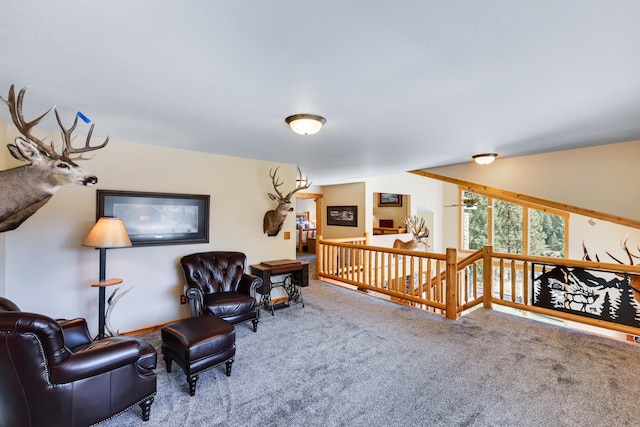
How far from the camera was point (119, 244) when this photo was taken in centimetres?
288

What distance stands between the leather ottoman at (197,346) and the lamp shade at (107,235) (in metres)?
1.05

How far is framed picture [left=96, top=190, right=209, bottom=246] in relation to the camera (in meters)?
3.38

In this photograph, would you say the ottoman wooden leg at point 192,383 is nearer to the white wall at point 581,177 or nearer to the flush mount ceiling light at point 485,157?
the flush mount ceiling light at point 485,157

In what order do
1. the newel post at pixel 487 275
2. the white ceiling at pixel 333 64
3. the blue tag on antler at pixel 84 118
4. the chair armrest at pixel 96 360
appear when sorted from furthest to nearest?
the newel post at pixel 487 275 → the blue tag on antler at pixel 84 118 → the chair armrest at pixel 96 360 → the white ceiling at pixel 333 64

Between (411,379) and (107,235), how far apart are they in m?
3.25

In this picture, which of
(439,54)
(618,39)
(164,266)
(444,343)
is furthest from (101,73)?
(444,343)

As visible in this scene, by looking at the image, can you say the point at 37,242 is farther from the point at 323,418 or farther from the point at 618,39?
the point at 618,39

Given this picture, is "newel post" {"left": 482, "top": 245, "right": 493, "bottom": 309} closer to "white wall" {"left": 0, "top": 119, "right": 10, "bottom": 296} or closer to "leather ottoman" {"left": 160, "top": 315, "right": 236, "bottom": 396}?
"leather ottoman" {"left": 160, "top": 315, "right": 236, "bottom": 396}

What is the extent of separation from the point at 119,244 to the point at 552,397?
4.16m

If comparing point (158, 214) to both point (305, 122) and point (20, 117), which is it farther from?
point (305, 122)

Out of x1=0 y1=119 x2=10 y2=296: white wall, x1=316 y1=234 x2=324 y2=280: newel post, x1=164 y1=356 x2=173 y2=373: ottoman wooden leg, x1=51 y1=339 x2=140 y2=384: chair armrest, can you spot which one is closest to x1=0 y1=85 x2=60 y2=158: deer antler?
x1=0 y1=119 x2=10 y2=296: white wall

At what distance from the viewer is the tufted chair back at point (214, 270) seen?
363 cm

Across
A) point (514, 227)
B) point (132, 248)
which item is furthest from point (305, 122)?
point (514, 227)

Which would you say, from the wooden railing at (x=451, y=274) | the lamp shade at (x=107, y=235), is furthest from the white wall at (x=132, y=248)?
the wooden railing at (x=451, y=274)
